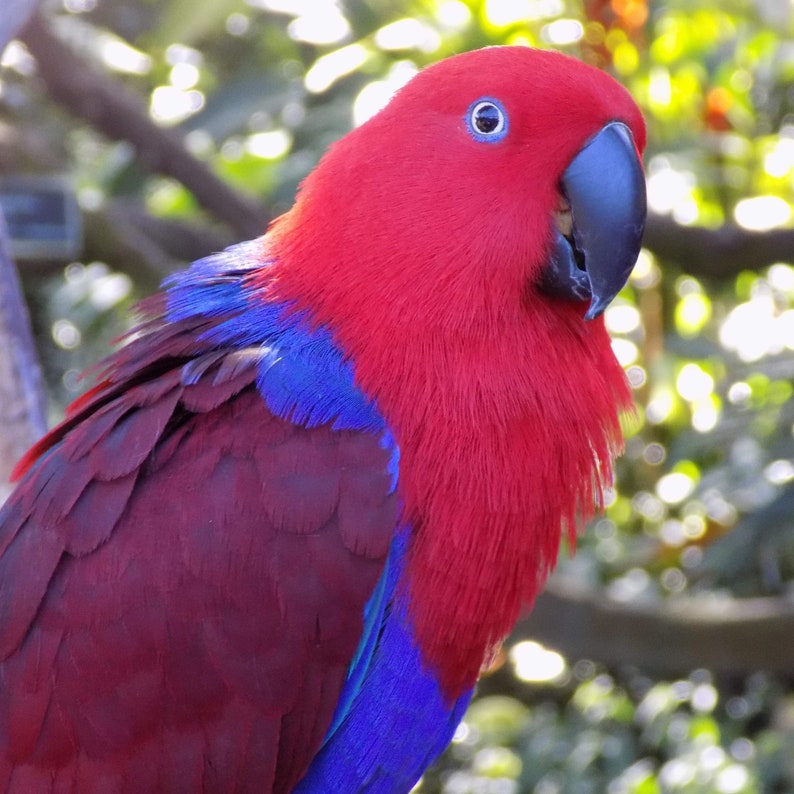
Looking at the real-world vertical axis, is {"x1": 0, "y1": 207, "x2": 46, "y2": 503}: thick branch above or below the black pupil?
below

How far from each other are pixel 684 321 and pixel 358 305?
8.73 feet

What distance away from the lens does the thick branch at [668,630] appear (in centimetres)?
306

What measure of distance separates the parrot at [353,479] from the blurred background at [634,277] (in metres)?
1.19

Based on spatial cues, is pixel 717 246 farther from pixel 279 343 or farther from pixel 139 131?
pixel 279 343

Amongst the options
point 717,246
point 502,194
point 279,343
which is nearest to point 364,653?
point 279,343

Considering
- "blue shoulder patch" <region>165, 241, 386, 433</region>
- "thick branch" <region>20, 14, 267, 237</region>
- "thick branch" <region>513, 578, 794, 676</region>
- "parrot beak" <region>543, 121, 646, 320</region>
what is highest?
"parrot beak" <region>543, 121, 646, 320</region>

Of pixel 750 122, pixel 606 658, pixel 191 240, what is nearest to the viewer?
pixel 606 658

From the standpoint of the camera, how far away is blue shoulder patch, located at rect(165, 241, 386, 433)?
1362mm

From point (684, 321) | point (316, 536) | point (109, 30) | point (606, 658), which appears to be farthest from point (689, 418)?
point (316, 536)

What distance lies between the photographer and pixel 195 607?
130cm

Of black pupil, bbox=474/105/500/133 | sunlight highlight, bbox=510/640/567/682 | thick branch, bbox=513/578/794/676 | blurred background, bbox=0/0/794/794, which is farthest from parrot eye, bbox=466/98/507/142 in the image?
sunlight highlight, bbox=510/640/567/682

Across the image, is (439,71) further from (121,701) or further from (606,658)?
(606,658)

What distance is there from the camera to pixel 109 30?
355 centimetres

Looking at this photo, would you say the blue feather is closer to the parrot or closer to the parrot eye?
the parrot
